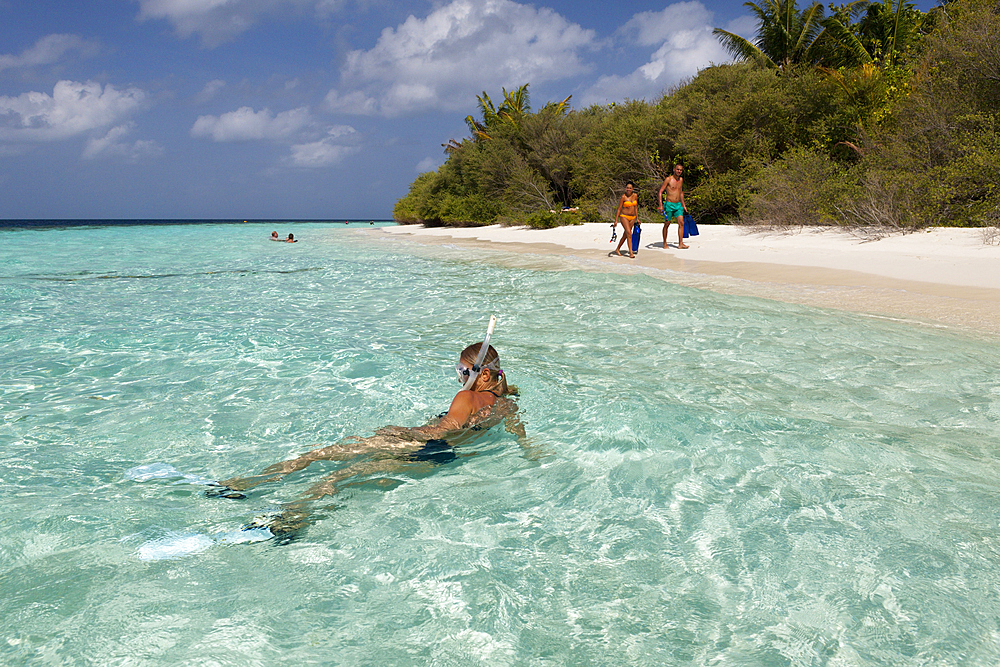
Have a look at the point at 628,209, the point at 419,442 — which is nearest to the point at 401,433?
the point at 419,442

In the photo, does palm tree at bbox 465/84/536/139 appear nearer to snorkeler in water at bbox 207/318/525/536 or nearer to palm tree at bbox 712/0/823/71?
palm tree at bbox 712/0/823/71

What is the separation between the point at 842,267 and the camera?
1285 cm

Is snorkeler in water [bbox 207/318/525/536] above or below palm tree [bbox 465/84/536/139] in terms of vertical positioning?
below

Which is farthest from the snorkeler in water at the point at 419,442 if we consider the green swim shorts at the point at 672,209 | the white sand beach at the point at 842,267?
the green swim shorts at the point at 672,209

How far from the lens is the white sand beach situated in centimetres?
870

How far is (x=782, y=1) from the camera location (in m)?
30.9

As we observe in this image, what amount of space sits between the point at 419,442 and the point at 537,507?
0.97 m

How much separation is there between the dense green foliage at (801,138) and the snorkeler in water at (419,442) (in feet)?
51.1

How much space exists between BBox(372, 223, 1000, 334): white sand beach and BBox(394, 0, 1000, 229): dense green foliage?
1437 millimetres

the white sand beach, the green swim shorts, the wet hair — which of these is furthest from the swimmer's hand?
the green swim shorts

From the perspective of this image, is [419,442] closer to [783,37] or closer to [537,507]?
[537,507]

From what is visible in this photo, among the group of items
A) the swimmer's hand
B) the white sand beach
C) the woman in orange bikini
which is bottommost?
the swimmer's hand

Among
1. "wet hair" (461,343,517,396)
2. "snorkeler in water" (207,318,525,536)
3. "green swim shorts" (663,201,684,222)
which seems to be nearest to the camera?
"snorkeler in water" (207,318,525,536)

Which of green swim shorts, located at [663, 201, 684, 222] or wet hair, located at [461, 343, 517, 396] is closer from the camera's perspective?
wet hair, located at [461, 343, 517, 396]
